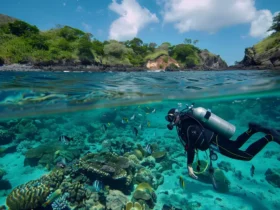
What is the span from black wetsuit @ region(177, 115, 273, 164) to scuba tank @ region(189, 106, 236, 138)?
0.68 ft

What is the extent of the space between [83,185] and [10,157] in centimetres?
882

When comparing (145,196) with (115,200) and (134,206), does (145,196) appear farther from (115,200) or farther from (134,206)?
(115,200)

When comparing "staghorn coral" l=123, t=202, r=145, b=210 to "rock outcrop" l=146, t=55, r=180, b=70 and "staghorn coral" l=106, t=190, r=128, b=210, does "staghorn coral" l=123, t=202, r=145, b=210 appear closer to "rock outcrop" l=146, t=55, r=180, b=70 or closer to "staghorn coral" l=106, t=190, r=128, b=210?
"staghorn coral" l=106, t=190, r=128, b=210

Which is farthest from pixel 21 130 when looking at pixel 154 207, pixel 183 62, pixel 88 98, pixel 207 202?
pixel 183 62

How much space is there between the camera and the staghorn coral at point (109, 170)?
8.82 metres

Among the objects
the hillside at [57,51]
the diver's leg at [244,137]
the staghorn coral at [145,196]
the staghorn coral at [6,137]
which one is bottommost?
the staghorn coral at [6,137]

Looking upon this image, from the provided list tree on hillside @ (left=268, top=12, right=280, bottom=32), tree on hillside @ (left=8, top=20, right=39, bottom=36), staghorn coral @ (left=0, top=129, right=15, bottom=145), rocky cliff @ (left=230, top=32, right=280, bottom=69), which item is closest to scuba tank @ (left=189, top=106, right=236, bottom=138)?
staghorn coral @ (left=0, top=129, right=15, bottom=145)

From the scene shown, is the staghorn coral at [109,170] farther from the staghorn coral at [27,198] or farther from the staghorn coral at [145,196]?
the staghorn coral at [27,198]

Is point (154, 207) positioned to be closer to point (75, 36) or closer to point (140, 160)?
point (140, 160)

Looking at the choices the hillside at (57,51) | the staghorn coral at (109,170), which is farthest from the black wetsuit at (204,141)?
the hillside at (57,51)

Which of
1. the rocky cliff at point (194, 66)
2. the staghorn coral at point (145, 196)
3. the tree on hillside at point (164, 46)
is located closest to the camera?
the staghorn coral at point (145, 196)

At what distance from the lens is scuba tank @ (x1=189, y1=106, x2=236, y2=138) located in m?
6.54

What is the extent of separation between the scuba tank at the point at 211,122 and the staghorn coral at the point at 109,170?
15.2 feet

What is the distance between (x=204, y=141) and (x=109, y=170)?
4635mm
